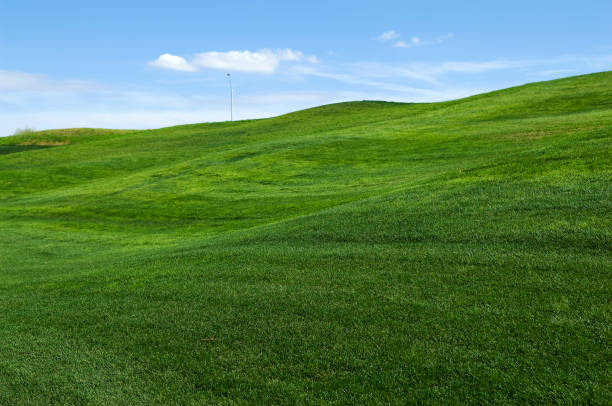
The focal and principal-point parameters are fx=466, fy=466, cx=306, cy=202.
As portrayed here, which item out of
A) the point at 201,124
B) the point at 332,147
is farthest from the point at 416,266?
the point at 201,124

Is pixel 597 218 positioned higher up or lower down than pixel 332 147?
lower down

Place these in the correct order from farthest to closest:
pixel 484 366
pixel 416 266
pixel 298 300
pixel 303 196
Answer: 1. pixel 303 196
2. pixel 416 266
3. pixel 298 300
4. pixel 484 366

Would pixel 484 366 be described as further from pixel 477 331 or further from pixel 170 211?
pixel 170 211

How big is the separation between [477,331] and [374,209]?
23.4 feet

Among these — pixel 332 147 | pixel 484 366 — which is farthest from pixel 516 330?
pixel 332 147

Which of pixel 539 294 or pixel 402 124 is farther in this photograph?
pixel 402 124

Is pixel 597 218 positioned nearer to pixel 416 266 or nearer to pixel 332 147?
pixel 416 266

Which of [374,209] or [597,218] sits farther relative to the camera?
[374,209]

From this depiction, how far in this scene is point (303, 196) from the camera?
79.6ft

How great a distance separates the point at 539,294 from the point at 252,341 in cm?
416

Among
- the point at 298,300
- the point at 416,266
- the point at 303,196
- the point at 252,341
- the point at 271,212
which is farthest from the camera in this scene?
the point at 303,196

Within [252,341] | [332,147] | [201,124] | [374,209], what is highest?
[201,124]

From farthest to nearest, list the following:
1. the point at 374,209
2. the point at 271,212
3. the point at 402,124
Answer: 1. the point at 402,124
2. the point at 271,212
3. the point at 374,209

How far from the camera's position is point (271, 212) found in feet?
70.8
